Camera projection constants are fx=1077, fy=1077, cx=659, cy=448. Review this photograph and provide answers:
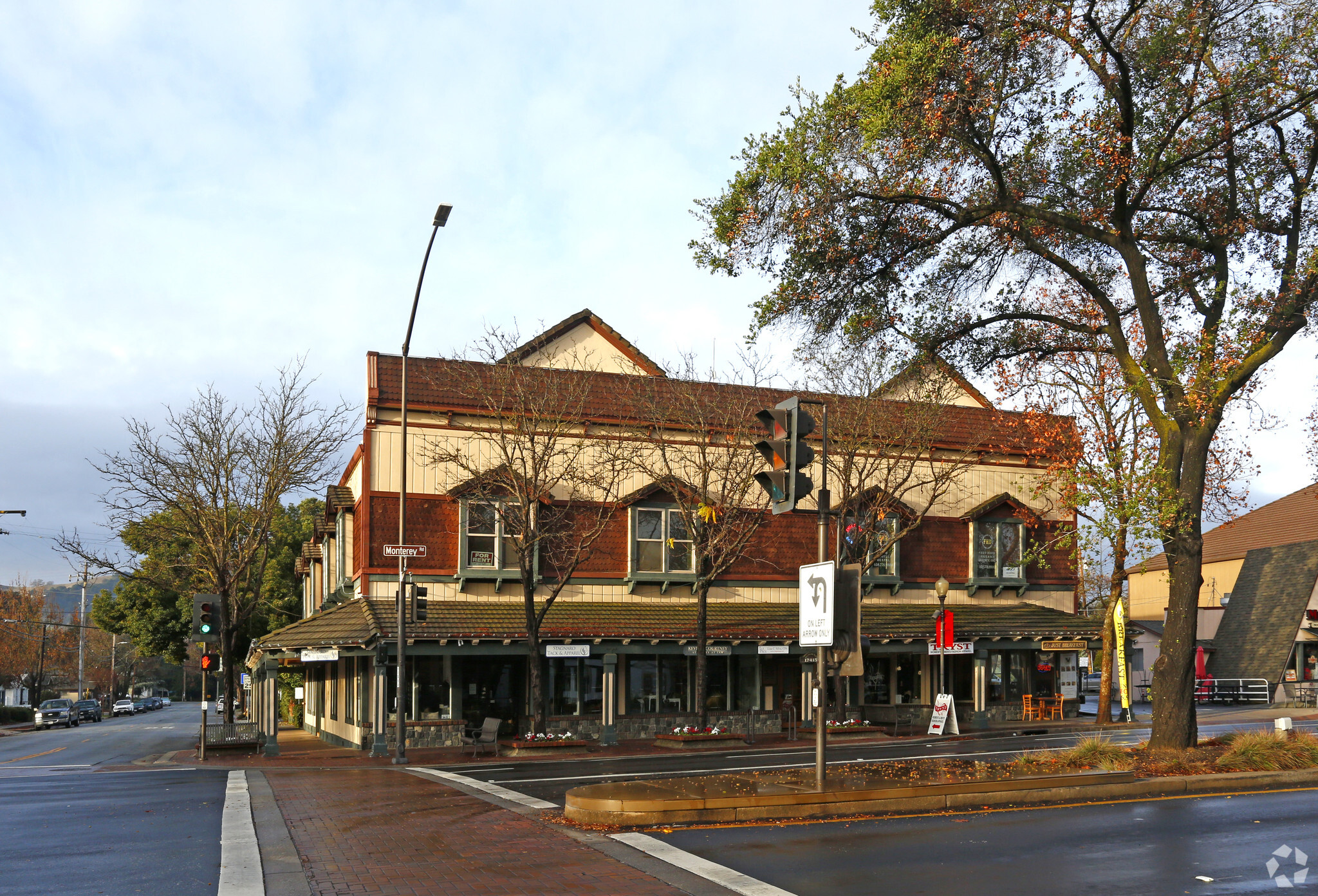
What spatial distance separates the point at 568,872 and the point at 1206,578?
2208 inches

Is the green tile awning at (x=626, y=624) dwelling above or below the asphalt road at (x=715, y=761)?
above

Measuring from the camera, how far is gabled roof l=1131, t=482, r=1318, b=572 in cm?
5156

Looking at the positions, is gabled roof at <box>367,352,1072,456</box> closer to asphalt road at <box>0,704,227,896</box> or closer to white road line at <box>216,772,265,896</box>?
asphalt road at <box>0,704,227,896</box>

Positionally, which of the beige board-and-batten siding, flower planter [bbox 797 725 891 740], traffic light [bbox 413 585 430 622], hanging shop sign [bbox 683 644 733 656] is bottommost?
flower planter [bbox 797 725 891 740]

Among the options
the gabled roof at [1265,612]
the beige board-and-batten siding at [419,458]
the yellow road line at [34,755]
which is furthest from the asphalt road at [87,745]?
the gabled roof at [1265,612]

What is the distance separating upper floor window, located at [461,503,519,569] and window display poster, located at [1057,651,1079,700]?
19202 millimetres

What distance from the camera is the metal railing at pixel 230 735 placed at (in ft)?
90.1

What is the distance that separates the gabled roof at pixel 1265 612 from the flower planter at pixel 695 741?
98.1 feet

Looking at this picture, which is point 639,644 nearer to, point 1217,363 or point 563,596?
point 563,596

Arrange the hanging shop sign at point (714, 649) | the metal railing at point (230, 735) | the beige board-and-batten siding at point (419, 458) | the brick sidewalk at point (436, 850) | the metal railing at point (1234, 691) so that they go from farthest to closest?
1. the metal railing at point (1234, 691)
2. the hanging shop sign at point (714, 649)
3. the beige board-and-batten siding at point (419, 458)
4. the metal railing at point (230, 735)
5. the brick sidewalk at point (436, 850)

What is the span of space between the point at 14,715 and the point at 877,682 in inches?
2327

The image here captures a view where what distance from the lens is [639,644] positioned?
27.9m

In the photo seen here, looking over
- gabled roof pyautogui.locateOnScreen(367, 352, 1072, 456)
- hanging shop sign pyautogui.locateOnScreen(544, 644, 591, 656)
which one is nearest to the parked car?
gabled roof pyautogui.locateOnScreen(367, 352, 1072, 456)

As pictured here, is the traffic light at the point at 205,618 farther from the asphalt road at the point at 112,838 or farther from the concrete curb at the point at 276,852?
the concrete curb at the point at 276,852
